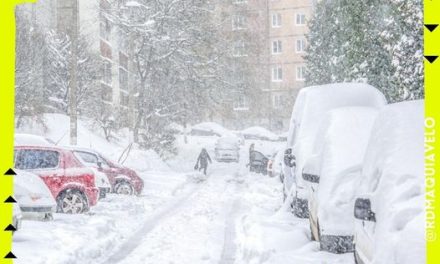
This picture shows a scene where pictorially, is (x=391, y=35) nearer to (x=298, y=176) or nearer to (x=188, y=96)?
(x=298, y=176)

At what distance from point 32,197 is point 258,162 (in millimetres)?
23533

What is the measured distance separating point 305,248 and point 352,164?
1.71m

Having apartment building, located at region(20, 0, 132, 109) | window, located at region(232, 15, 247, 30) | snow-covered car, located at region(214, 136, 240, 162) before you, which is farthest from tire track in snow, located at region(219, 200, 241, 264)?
window, located at region(232, 15, 247, 30)

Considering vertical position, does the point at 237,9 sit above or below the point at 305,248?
above

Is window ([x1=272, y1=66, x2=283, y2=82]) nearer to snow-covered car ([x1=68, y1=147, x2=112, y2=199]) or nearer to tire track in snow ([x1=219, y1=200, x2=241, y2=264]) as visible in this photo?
snow-covered car ([x1=68, y1=147, x2=112, y2=199])

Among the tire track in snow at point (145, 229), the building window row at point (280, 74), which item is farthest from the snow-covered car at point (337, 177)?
the building window row at point (280, 74)

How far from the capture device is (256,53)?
64438mm

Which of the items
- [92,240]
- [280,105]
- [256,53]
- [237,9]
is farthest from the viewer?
[280,105]

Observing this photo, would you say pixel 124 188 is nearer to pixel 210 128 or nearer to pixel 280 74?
pixel 210 128

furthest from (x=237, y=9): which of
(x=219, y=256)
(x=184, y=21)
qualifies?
(x=219, y=256)

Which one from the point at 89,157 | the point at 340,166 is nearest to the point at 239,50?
the point at 89,157

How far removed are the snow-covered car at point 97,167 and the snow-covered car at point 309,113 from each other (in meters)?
6.38

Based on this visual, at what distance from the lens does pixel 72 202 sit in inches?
569

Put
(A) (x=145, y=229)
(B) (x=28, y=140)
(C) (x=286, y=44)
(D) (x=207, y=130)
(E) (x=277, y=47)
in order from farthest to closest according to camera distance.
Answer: (E) (x=277, y=47), (C) (x=286, y=44), (D) (x=207, y=130), (B) (x=28, y=140), (A) (x=145, y=229)
